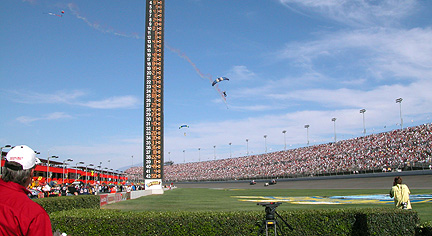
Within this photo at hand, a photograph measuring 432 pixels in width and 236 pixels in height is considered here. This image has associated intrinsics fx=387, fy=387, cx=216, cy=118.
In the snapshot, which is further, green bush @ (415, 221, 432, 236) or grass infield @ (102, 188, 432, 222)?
grass infield @ (102, 188, 432, 222)

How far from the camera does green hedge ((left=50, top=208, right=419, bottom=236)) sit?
1104cm

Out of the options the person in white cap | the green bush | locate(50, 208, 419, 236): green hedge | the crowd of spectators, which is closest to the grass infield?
locate(50, 208, 419, 236): green hedge

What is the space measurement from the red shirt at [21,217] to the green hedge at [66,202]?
46.4ft

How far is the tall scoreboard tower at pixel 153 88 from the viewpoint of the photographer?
42750 millimetres

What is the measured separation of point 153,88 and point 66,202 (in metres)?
26.1

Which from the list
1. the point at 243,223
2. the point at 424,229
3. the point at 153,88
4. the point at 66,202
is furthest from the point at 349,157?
the point at 243,223

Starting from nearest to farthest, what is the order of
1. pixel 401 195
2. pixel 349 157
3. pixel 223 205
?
pixel 401 195
pixel 223 205
pixel 349 157

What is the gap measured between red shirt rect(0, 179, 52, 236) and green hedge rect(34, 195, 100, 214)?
557 inches

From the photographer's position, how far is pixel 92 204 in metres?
21.3

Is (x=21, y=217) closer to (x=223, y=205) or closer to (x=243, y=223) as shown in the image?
(x=243, y=223)

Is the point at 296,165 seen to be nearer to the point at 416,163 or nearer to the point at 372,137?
the point at 372,137

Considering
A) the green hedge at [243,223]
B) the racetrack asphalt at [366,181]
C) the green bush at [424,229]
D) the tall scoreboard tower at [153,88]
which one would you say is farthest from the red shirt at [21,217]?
the racetrack asphalt at [366,181]

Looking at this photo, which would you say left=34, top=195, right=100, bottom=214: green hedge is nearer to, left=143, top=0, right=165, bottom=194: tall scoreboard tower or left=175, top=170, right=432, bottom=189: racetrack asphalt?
left=143, top=0, right=165, bottom=194: tall scoreboard tower

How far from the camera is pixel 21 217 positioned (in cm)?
298
